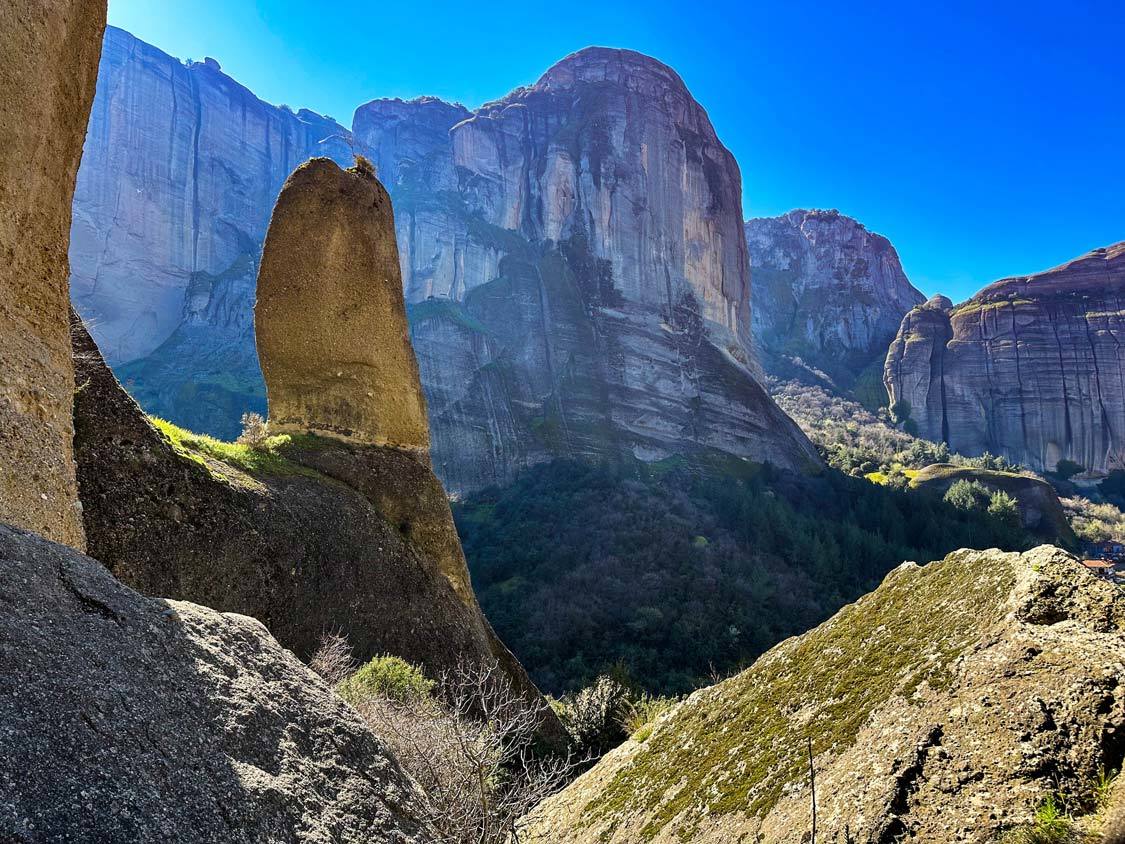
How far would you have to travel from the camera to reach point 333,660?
7711 millimetres

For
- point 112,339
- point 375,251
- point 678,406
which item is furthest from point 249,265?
point 375,251

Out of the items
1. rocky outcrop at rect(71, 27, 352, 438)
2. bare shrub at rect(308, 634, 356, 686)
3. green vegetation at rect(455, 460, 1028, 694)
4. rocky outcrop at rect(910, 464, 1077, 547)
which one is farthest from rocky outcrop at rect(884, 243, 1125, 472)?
bare shrub at rect(308, 634, 356, 686)

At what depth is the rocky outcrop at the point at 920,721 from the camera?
1.96 metres

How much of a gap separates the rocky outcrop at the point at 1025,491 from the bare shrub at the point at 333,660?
46733 mm

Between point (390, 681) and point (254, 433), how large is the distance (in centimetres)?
558

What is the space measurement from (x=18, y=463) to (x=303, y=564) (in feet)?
14.4

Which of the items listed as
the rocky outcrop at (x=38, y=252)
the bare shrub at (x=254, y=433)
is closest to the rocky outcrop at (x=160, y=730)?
the rocky outcrop at (x=38, y=252)

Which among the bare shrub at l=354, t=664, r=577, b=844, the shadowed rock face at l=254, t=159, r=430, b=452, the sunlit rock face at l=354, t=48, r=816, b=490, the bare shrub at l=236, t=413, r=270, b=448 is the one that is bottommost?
the bare shrub at l=354, t=664, r=577, b=844

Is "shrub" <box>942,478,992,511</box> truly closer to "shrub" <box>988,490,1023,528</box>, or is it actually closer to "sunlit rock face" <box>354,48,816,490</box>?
"shrub" <box>988,490,1023,528</box>

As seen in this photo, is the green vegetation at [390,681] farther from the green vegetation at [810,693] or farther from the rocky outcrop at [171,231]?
the rocky outcrop at [171,231]

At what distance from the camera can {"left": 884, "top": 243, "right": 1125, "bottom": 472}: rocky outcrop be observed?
2726 inches

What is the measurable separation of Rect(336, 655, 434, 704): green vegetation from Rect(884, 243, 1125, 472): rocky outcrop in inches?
→ 3122

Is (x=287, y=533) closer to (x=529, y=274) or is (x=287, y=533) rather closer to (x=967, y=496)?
(x=967, y=496)

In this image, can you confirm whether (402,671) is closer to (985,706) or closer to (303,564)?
(303,564)
